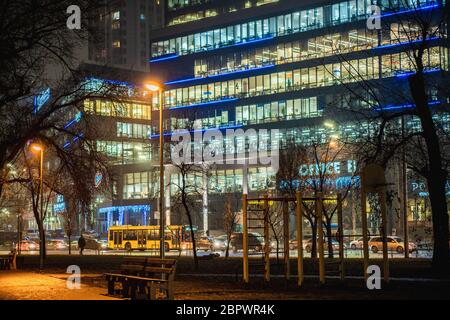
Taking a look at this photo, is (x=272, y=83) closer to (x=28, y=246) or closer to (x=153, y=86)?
(x=28, y=246)

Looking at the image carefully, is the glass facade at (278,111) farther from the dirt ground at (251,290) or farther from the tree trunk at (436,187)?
the dirt ground at (251,290)

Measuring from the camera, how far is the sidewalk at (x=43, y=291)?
58.1 ft

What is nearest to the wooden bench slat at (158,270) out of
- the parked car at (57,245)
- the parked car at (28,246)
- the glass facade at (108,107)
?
the glass facade at (108,107)

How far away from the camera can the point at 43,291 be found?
19.8 metres

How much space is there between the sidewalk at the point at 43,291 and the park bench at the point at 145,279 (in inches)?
23.6

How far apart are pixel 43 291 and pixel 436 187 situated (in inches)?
584

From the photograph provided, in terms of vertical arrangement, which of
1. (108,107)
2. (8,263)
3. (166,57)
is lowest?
(8,263)

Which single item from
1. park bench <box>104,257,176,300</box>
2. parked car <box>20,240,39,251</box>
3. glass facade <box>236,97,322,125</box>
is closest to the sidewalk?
park bench <box>104,257,176,300</box>

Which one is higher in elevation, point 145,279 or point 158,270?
point 158,270

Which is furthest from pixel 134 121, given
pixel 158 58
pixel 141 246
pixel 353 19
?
pixel 141 246

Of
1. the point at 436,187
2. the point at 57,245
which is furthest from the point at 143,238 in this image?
the point at 436,187

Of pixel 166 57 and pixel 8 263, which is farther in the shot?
pixel 166 57

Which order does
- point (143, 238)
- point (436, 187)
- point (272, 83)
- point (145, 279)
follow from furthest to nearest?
point (272, 83)
point (143, 238)
point (436, 187)
point (145, 279)
